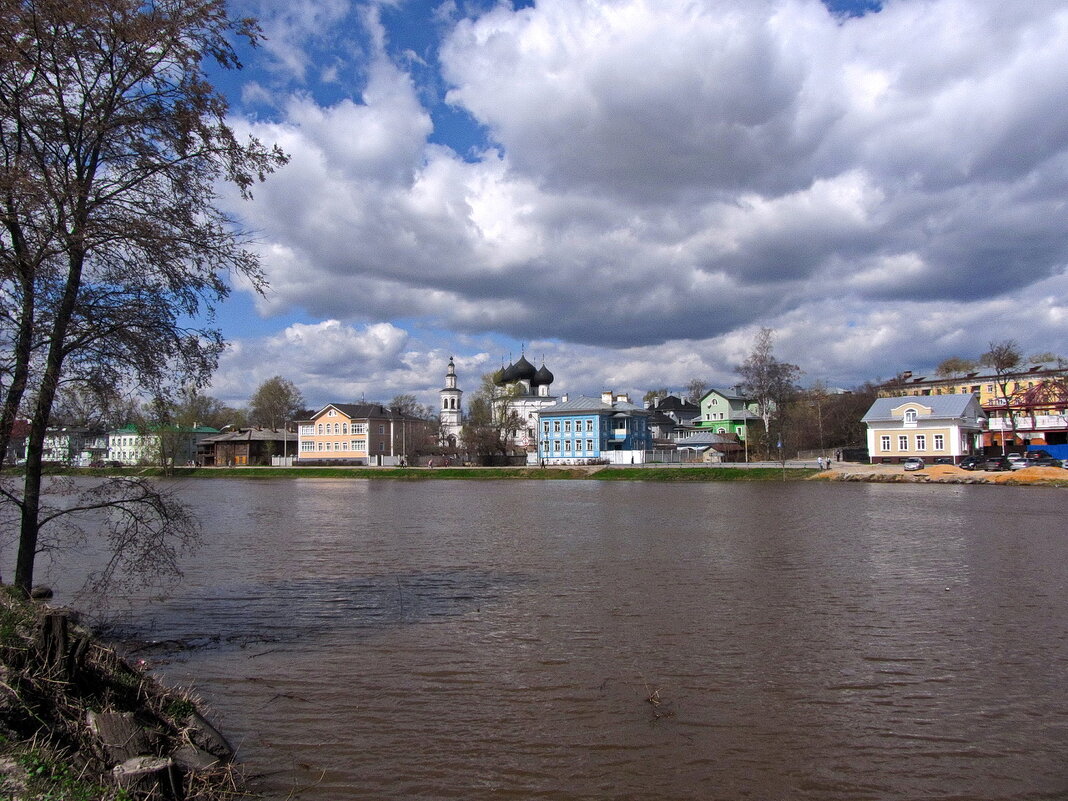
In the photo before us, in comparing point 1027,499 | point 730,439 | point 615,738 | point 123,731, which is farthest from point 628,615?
point 730,439

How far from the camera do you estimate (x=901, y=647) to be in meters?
11.7

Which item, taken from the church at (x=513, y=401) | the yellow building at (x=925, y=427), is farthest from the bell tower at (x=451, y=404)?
the yellow building at (x=925, y=427)

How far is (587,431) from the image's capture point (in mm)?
85375

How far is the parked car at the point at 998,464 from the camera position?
5712 cm

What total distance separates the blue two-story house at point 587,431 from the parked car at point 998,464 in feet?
112

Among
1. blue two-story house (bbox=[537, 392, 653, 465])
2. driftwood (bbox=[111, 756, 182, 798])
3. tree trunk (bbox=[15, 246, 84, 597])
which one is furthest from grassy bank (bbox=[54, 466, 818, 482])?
driftwood (bbox=[111, 756, 182, 798])

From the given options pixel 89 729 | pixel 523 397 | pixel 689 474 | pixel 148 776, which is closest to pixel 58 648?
pixel 89 729

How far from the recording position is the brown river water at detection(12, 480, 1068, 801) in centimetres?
764

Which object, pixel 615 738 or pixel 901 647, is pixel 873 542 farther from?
pixel 615 738

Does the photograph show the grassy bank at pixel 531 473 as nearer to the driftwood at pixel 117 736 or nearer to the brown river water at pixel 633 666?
the brown river water at pixel 633 666

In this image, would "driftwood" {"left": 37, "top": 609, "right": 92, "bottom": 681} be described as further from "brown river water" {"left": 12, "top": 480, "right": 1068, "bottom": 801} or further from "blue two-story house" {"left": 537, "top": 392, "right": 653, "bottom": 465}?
"blue two-story house" {"left": 537, "top": 392, "right": 653, "bottom": 465}

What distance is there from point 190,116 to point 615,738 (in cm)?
961

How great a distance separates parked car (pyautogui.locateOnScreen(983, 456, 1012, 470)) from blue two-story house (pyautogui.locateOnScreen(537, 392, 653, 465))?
3417cm

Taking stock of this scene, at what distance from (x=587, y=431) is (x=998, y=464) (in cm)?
4048
